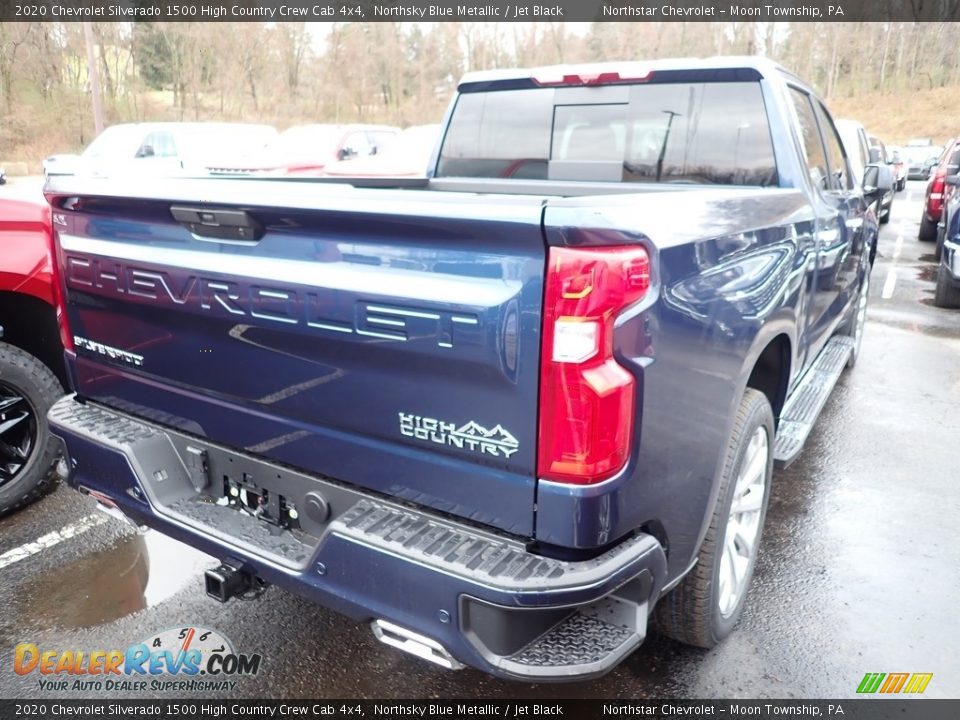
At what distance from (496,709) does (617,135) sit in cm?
263

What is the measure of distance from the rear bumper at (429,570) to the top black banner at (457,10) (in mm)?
30754

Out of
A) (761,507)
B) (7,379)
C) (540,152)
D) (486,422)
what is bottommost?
(761,507)

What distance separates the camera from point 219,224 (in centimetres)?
217

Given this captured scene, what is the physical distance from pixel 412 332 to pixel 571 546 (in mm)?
651

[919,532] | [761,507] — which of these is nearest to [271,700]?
[761,507]

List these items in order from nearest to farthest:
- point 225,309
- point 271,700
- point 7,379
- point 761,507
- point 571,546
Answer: point 571,546
point 225,309
point 271,700
point 761,507
point 7,379

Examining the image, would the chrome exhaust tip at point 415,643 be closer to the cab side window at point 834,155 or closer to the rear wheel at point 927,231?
the cab side window at point 834,155

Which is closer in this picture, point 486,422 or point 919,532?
point 486,422

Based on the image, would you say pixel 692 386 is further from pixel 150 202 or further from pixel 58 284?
pixel 58 284

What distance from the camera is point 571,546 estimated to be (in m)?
1.80

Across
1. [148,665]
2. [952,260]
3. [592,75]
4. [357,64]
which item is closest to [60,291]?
[148,665]

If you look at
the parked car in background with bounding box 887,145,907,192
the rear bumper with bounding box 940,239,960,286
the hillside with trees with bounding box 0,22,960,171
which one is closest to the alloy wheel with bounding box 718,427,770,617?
the rear bumper with bounding box 940,239,960,286

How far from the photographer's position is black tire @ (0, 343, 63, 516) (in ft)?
11.8

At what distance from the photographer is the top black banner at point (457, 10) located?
101 ft
